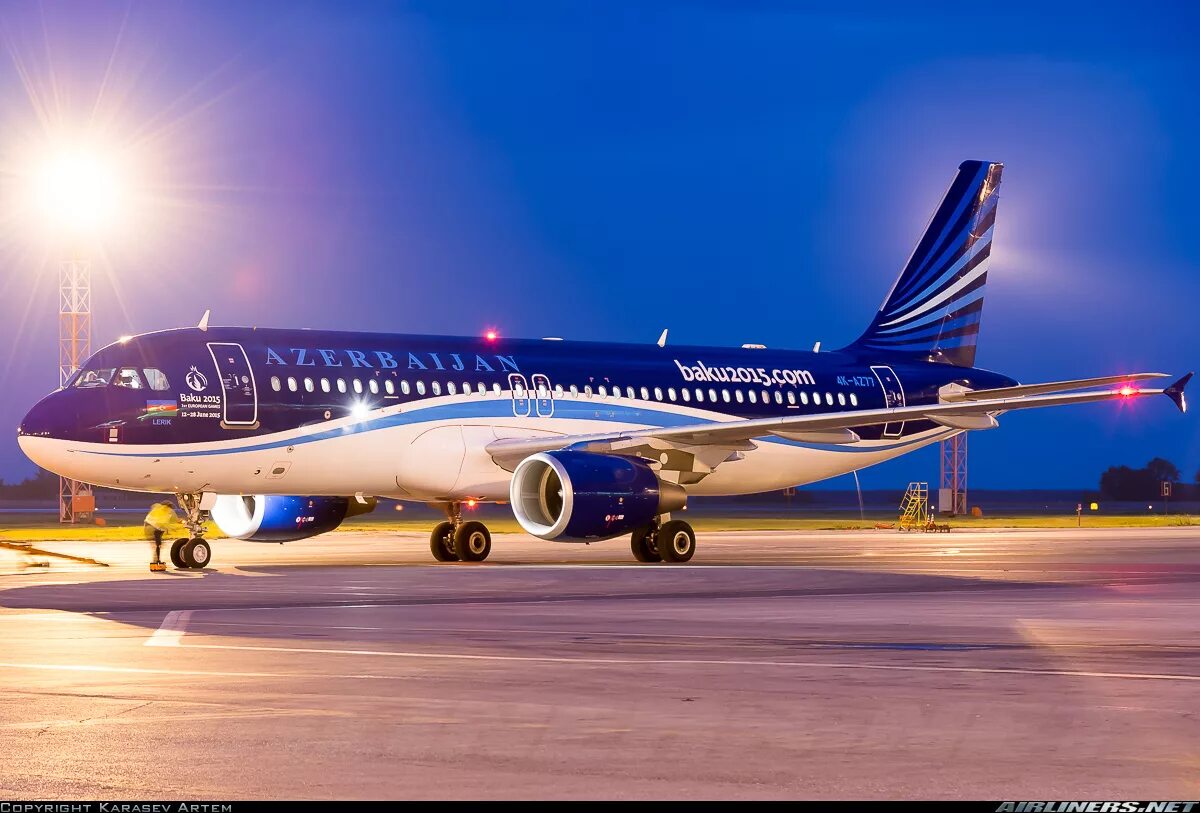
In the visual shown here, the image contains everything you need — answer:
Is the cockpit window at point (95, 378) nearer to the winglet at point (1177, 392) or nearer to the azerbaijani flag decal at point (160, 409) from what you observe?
the azerbaijani flag decal at point (160, 409)

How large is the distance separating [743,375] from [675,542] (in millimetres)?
6671

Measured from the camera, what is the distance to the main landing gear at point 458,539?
34.7 metres

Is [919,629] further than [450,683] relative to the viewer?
Yes

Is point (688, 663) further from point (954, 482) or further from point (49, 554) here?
point (954, 482)

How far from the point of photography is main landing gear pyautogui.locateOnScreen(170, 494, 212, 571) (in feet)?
98.5

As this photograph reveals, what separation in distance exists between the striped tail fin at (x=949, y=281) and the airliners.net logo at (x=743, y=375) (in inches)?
184

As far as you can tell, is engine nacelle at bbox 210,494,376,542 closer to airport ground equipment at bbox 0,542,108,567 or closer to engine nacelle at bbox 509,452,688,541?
airport ground equipment at bbox 0,542,108,567

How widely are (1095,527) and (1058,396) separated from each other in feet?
93.4

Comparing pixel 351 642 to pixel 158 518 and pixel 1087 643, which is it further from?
pixel 158 518

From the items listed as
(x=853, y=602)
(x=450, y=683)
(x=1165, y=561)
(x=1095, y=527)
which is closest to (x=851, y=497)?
(x=1095, y=527)

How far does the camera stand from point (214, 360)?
30281mm

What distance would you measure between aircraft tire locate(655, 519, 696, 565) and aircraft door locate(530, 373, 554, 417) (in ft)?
11.2

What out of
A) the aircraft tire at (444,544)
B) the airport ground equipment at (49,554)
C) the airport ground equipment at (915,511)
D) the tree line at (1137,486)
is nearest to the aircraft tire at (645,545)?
the aircraft tire at (444,544)

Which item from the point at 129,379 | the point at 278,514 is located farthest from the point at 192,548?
the point at 278,514
